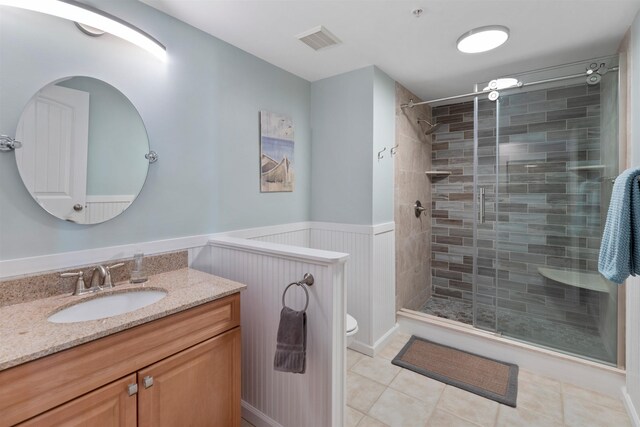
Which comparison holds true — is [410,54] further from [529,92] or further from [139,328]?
[139,328]

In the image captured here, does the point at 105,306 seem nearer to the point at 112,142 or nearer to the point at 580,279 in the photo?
the point at 112,142

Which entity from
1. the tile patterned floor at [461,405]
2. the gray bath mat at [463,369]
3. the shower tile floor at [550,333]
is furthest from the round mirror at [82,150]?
the shower tile floor at [550,333]

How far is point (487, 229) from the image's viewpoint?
8.45 ft

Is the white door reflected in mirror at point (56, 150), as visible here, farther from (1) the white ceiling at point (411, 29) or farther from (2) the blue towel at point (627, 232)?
(2) the blue towel at point (627, 232)

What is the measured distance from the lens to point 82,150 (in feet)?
4.76

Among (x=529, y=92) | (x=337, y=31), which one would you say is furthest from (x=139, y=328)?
(x=529, y=92)

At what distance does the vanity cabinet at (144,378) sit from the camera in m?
0.90

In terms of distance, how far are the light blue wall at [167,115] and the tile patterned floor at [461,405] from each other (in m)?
1.44

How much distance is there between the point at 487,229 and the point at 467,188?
3.24 ft

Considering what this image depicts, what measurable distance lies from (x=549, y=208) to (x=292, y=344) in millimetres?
2242

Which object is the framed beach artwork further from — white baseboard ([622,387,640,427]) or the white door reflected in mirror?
white baseboard ([622,387,640,427])

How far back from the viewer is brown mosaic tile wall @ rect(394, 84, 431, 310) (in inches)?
113

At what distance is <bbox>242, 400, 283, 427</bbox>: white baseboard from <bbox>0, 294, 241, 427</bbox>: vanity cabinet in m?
0.22

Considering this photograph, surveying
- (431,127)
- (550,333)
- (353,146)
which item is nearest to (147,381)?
(353,146)
